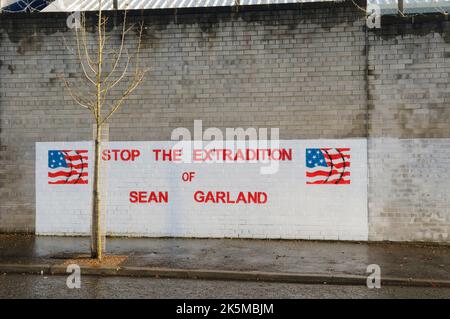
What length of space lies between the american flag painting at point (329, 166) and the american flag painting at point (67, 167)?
5.22 metres

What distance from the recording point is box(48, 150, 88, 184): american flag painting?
1236cm

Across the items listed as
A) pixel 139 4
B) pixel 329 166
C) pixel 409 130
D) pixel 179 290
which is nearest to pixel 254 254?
pixel 179 290

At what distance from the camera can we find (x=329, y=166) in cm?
1175

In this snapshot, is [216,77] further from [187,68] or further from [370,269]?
[370,269]

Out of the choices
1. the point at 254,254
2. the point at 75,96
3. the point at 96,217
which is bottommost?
the point at 254,254

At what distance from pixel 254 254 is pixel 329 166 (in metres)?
2.92

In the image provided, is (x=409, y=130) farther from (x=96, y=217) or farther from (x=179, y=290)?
(x=96, y=217)

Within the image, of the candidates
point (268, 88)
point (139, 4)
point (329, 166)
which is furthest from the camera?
point (139, 4)

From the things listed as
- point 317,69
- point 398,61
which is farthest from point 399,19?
point 317,69

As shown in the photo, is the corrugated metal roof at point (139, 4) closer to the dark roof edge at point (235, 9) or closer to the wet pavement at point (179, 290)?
the dark roof edge at point (235, 9)

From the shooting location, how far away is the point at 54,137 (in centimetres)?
1241

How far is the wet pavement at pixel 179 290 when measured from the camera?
7.59 meters

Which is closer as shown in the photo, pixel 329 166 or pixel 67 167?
pixel 329 166
